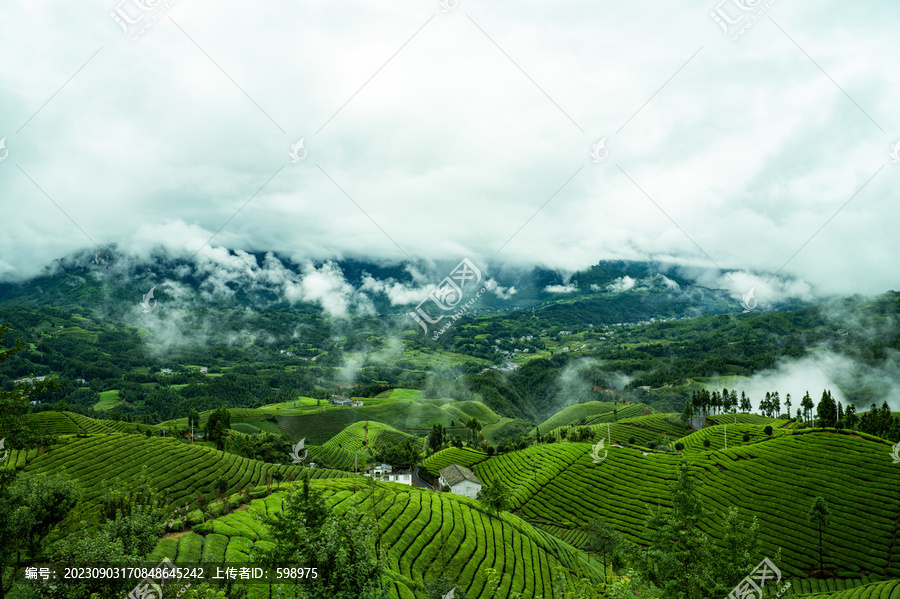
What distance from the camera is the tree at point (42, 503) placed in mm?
29203

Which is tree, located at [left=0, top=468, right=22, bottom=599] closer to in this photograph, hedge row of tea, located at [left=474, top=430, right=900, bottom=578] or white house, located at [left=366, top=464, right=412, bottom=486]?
hedge row of tea, located at [left=474, top=430, right=900, bottom=578]

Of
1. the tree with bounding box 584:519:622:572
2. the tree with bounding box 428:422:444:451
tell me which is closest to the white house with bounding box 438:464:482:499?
the tree with bounding box 584:519:622:572

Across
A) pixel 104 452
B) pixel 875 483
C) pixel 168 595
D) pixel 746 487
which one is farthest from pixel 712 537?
pixel 104 452

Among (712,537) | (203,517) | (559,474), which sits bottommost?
(712,537)

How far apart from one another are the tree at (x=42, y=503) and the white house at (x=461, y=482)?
70.3 metres

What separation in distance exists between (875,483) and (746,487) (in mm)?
18769

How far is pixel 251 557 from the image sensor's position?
19.1 m

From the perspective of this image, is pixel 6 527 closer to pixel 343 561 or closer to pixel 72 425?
pixel 343 561

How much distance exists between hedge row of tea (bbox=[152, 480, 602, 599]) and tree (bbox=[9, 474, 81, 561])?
308 inches

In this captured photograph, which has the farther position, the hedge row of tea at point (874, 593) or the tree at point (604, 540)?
the tree at point (604, 540)

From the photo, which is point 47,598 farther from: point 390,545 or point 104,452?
point 104,452

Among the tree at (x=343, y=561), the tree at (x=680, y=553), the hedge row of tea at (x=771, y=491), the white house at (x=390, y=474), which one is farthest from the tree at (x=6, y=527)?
the white house at (x=390, y=474)

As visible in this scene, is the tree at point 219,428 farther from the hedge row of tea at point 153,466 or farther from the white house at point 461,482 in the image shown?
the white house at point 461,482

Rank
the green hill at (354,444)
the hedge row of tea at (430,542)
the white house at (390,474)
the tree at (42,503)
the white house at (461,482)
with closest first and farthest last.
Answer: the tree at (42,503), the hedge row of tea at (430,542), the white house at (461,482), the white house at (390,474), the green hill at (354,444)
